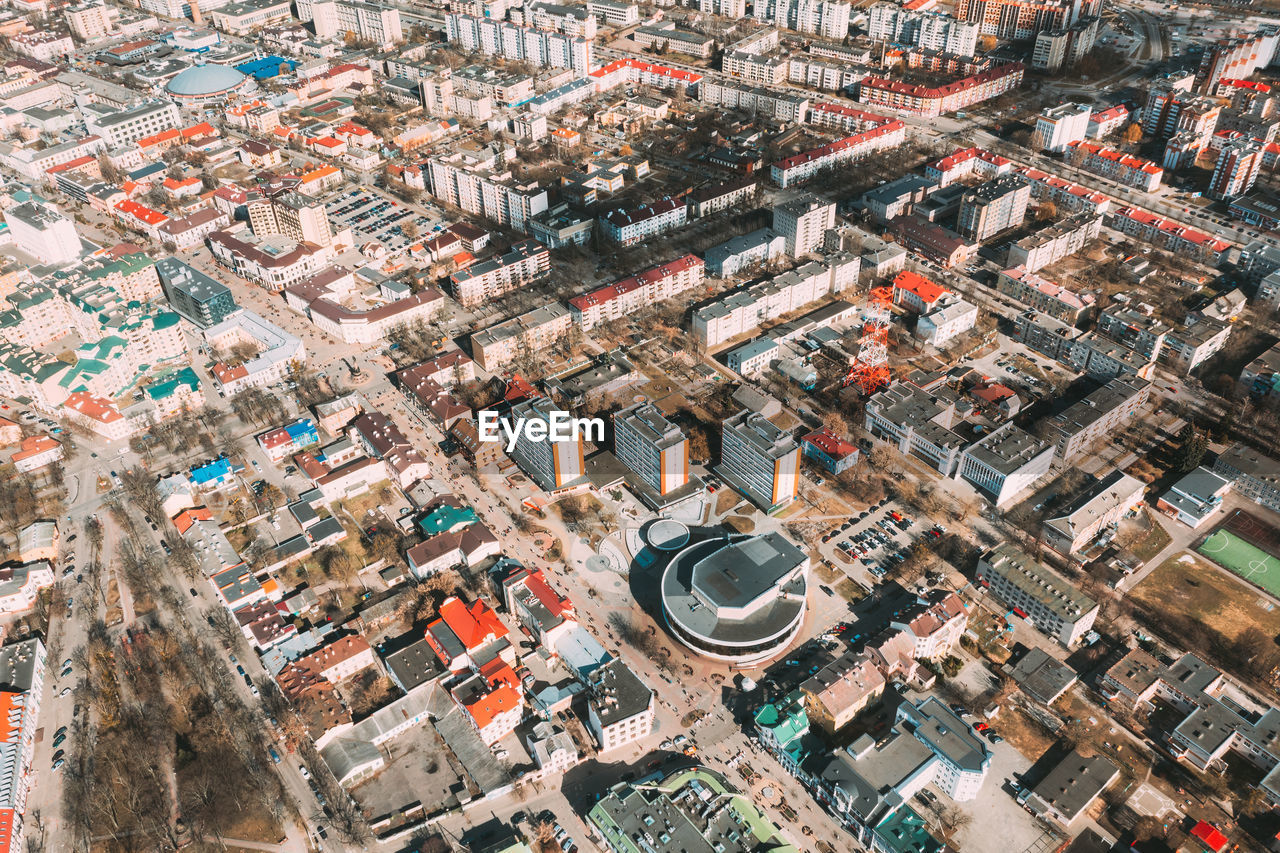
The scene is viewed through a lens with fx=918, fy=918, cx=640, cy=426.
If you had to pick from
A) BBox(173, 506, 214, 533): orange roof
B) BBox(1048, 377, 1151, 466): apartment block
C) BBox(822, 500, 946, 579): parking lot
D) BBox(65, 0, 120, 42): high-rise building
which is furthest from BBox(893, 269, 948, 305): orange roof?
BBox(65, 0, 120, 42): high-rise building

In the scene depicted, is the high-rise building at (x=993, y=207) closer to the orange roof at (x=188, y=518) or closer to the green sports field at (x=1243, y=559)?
the green sports field at (x=1243, y=559)

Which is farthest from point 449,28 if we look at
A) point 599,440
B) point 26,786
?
point 26,786

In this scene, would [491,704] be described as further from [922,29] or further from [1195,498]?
[922,29]

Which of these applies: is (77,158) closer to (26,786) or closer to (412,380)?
(412,380)

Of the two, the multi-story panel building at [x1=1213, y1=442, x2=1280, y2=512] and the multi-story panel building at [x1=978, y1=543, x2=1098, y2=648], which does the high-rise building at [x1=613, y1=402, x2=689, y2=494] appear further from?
the multi-story panel building at [x1=1213, y1=442, x2=1280, y2=512]

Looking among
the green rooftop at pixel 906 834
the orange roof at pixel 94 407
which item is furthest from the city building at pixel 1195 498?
the orange roof at pixel 94 407

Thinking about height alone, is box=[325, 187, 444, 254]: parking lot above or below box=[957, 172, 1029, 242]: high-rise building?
below

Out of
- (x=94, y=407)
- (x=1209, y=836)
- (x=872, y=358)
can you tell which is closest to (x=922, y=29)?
(x=872, y=358)
